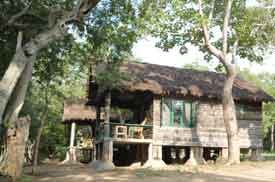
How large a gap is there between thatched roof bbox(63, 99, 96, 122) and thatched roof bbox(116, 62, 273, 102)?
682cm

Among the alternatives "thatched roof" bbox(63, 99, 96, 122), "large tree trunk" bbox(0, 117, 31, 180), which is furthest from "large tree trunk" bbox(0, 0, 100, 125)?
"thatched roof" bbox(63, 99, 96, 122)

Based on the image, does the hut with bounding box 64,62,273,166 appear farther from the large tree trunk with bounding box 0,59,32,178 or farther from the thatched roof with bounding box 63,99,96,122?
the large tree trunk with bounding box 0,59,32,178

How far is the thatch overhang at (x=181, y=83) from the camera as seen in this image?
18.4 m

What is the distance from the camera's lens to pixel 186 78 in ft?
68.6

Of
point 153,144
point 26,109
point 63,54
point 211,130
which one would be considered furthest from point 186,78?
point 26,109

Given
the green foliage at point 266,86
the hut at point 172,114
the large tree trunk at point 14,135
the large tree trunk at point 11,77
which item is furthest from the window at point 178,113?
the green foliage at point 266,86

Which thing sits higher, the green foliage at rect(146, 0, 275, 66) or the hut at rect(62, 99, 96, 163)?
the green foliage at rect(146, 0, 275, 66)

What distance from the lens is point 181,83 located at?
19.8 m

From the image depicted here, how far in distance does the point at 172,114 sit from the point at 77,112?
9.70 m

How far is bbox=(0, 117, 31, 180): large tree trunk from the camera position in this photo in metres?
10.4

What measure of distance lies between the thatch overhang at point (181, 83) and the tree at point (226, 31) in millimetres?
1611

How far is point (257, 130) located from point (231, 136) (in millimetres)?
4426

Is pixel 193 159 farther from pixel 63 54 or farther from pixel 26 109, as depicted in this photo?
pixel 26 109

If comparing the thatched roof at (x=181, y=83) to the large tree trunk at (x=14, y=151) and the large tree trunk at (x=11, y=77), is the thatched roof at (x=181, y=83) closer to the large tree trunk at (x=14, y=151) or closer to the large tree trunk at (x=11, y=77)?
the large tree trunk at (x=14, y=151)
